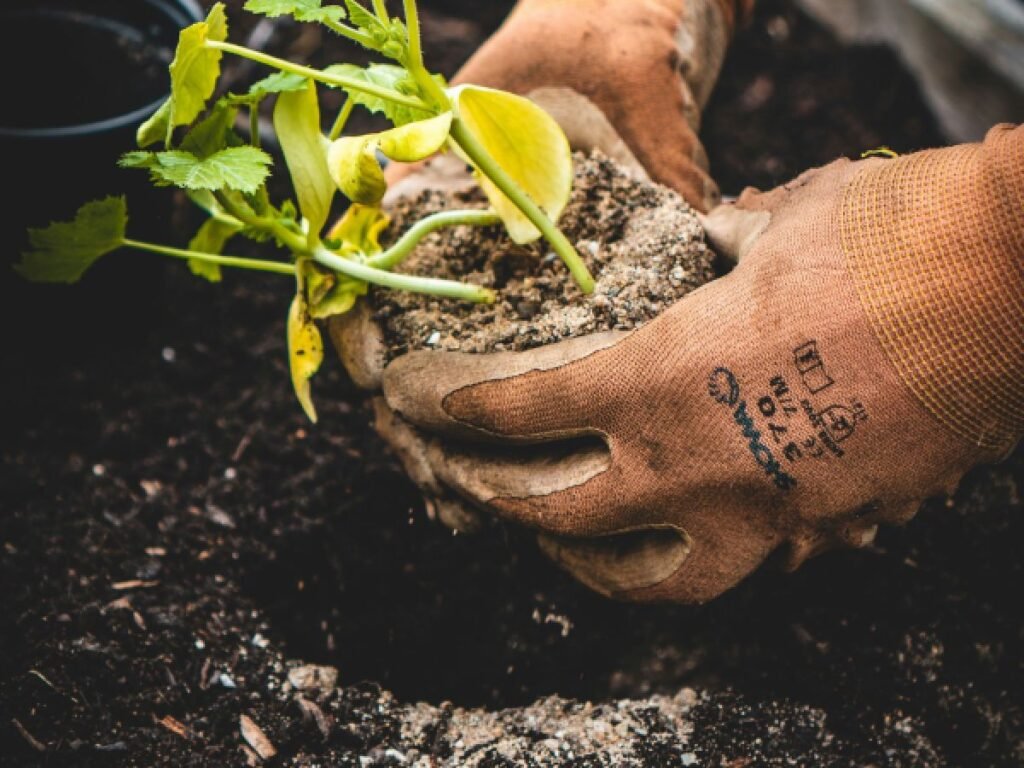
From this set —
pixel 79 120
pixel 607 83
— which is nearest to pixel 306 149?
pixel 607 83

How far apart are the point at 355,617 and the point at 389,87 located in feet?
2.44

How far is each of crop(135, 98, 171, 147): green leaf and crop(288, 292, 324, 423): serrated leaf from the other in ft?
0.85

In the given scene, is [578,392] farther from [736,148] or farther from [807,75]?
[807,75]

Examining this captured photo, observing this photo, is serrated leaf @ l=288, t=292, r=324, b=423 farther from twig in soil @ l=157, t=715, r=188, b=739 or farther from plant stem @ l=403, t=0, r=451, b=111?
twig in soil @ l=157, t=715, r=188, b=739

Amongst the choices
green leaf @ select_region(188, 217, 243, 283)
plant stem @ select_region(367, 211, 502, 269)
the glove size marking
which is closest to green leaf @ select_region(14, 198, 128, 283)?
green leaf @ select_region(188, 217, 243, 283)

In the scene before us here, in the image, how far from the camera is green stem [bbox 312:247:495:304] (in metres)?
1.18

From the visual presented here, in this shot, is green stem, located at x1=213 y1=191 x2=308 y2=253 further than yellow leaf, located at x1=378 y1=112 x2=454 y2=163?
Yes

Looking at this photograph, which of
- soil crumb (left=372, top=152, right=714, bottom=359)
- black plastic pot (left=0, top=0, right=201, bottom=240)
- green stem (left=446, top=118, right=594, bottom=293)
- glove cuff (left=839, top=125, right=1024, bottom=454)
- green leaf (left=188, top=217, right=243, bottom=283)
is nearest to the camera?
glove cuff (left=839, top=125, right=1024, bottom=454)

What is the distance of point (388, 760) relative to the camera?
1170 mm

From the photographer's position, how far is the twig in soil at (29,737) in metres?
1.11

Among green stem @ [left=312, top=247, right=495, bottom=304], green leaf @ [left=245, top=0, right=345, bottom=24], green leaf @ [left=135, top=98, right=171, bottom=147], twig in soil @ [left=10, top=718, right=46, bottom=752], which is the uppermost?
green leaf @ [left=245, top=0, right=345, bottom=24]

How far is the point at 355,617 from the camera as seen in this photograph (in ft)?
4.40

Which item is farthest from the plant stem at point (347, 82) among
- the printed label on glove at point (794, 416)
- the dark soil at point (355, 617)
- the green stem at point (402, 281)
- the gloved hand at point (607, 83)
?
the dark soil at point (355, 617)

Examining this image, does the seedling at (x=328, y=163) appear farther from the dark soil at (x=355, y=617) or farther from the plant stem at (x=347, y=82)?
the dark soil at (x=355, y=617)
